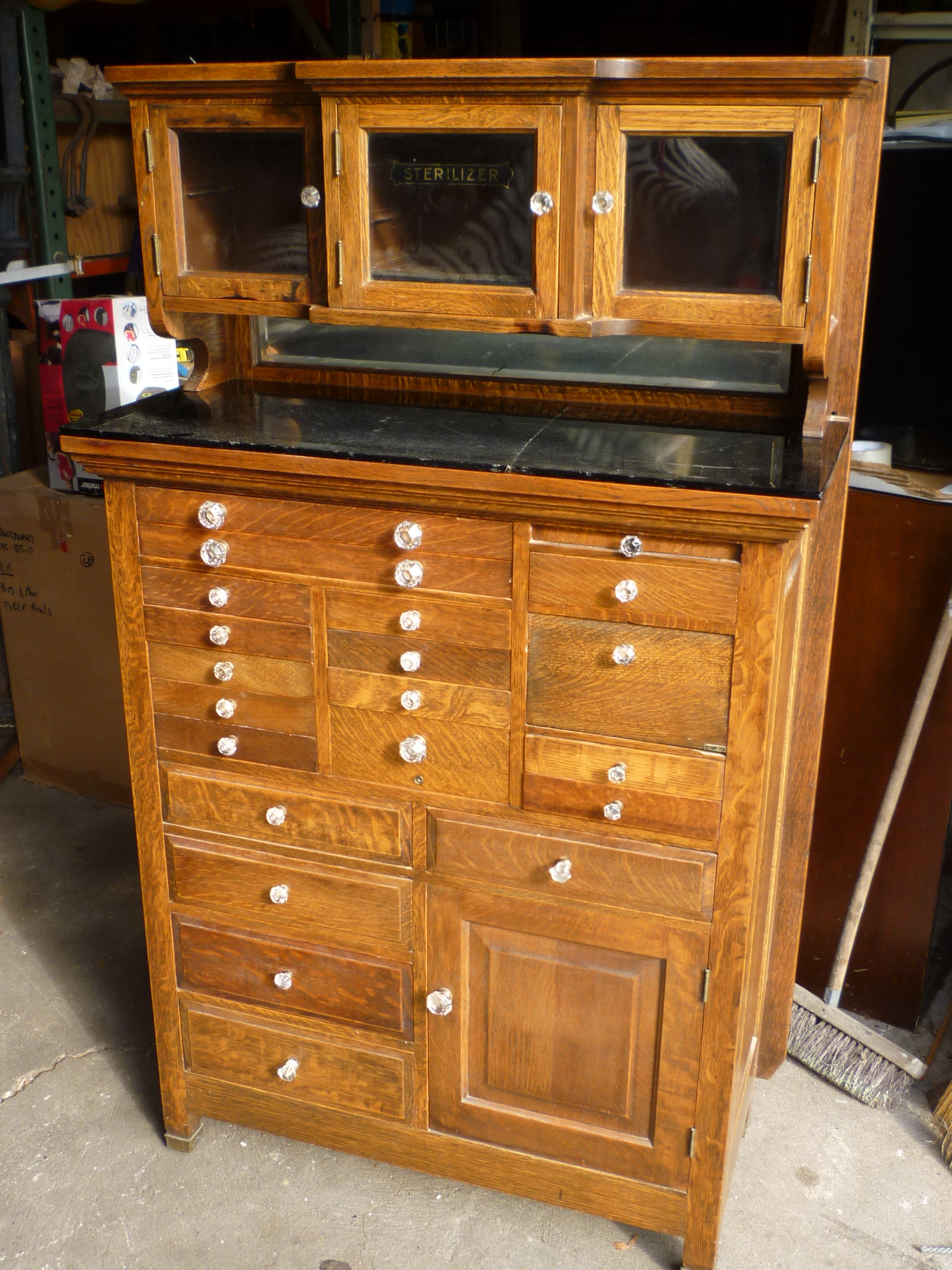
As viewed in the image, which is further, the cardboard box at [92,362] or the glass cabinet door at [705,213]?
the cardboard box at [92,362]

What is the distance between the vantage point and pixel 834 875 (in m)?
2.52

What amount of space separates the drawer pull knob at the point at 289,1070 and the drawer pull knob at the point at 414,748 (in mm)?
638

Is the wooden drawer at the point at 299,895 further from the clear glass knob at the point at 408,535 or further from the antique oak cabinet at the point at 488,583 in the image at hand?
the clear glass knob at the point at 408,535

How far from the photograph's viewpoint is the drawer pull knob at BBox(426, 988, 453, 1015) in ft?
6.39

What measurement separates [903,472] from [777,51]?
1961 millimetres

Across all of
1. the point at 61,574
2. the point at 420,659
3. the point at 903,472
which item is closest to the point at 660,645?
the point at 420,659

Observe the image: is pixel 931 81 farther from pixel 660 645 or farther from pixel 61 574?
pixel 61 574

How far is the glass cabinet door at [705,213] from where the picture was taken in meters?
1.59

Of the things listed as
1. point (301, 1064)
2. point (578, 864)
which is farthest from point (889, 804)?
point (301, 1064)

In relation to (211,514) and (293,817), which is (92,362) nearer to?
(211,514)

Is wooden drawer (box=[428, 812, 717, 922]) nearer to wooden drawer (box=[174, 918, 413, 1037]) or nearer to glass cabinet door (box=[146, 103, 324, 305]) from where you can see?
wooden drawer (box=[174, 918, 413, 1037])

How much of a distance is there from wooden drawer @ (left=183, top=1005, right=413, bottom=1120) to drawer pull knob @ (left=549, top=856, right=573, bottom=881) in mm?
475

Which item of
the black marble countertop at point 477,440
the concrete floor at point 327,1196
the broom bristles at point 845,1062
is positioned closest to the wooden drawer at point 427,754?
the black marble countertop at point 477,440

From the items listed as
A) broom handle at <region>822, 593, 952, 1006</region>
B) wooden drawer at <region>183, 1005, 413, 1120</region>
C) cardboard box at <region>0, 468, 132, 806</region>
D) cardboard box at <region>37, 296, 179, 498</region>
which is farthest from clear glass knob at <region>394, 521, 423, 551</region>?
cardboard box at <region>0, 468, 132, 806</region>
